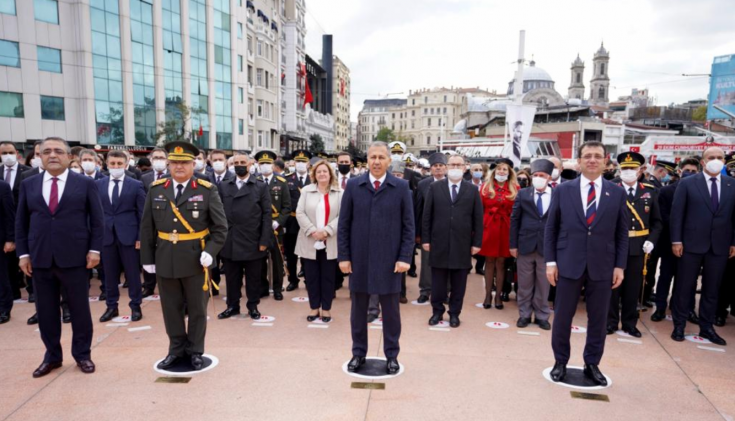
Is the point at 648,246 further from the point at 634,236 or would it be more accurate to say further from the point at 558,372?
the point at 558,372

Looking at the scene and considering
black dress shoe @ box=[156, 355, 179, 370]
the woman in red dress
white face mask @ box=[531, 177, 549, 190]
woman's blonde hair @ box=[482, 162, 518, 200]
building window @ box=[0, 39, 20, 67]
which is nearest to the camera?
black dress shoe @ box=[156, 355, 179, 370]

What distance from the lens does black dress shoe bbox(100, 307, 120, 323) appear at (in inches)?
222

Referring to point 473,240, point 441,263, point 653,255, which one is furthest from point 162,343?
point 653,255

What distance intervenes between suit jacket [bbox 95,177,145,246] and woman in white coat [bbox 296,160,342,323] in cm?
208

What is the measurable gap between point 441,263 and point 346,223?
1.84 m

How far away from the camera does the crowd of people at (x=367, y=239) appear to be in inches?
162

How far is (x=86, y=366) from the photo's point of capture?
4.21 meters

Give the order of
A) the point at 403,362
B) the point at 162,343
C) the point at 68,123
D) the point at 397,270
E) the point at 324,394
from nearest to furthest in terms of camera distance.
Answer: the point at 324,394
the point at 397,270
the point at 403,362
the point at 162,343
the point at 68,123

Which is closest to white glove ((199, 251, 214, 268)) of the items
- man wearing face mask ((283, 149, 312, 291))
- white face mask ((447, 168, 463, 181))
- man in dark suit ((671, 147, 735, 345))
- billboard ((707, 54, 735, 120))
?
man wearing face mask ((283, 149, 312, 291))

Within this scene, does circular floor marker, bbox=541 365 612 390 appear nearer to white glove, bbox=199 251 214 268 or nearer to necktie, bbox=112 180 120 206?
white glove, bbox=199 251 214 268

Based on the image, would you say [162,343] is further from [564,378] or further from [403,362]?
[564,378]

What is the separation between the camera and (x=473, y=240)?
5.76 metres

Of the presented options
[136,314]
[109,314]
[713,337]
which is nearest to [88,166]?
[109,314]

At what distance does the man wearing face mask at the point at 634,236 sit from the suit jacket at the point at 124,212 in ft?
19.6
